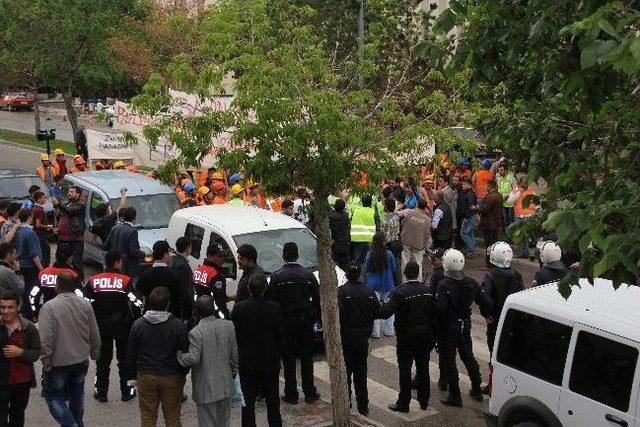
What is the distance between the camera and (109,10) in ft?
113

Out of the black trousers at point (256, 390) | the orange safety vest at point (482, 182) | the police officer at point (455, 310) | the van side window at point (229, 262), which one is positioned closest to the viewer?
the black trousers at point (256, 390)

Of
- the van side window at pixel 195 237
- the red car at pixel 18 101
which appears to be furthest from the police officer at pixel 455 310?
the red car at pixel 18 101

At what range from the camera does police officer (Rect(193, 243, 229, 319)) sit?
10.1 meters

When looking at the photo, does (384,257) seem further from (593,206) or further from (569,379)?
(593,206)

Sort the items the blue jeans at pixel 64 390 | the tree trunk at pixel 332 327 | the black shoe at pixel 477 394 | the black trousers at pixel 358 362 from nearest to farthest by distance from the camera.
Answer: the blue jeans at pixel 64 390 < the tree trunk at pixel 332 327 < the black trousers at pixel 358 362 < the black shoe at pixel 477 394

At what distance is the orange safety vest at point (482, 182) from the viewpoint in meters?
18.7

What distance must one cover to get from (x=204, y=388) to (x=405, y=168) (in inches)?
111

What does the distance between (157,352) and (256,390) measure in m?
1.23

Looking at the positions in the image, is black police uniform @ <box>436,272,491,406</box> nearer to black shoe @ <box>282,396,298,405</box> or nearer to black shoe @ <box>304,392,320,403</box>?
black shoe @ <box>304,392,320,403</box>

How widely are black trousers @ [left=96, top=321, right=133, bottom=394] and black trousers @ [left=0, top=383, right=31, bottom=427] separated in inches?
58.9

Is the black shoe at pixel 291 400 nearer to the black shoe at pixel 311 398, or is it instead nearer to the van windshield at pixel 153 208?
the black shoe at pixel 311 398

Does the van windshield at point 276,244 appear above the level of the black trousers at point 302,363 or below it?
above

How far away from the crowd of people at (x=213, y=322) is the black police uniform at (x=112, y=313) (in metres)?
0.01

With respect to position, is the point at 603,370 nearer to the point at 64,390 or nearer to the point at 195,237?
the point at 64,390
